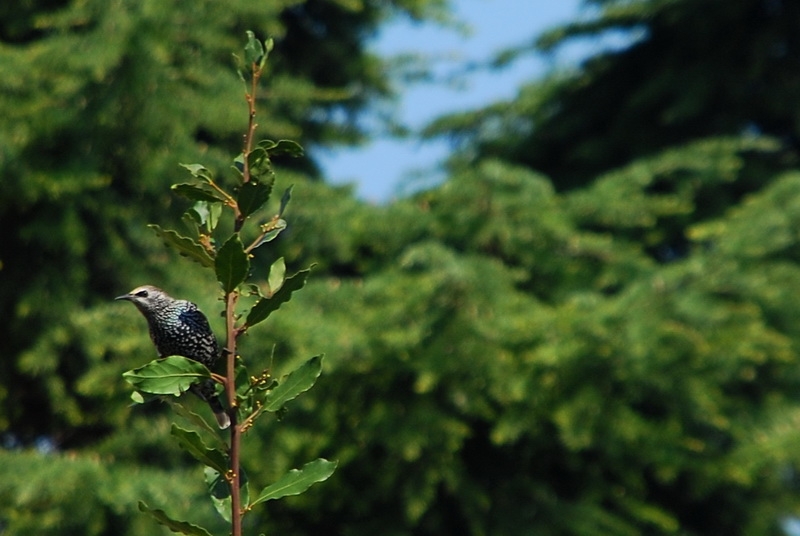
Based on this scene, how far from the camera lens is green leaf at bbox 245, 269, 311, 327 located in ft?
4.35

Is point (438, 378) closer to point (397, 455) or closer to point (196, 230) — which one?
point (397, 455)

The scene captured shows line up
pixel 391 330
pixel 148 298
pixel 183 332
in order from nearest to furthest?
1. pixel 183 332
2. pixel 148 298
3. pixel 391 330

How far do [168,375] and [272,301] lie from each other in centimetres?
12

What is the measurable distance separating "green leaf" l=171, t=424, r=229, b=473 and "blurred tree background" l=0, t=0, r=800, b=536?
→ 2363 mm

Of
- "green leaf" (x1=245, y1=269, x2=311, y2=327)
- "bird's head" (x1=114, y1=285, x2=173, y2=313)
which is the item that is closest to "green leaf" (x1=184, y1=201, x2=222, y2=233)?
"green leaf" (x1=245, y1=269, x2=311, y2=327)

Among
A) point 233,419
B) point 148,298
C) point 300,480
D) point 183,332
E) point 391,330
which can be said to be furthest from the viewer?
point 391,330

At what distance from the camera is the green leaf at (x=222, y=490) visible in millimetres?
1320

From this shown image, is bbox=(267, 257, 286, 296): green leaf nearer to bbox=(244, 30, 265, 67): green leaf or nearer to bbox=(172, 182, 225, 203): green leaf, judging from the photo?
bbox=(172, 182, 225, 203): green leaf

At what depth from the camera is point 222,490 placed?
52.9 inches

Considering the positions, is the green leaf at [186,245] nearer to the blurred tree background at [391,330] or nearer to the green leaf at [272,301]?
the green leaf at [272,301]

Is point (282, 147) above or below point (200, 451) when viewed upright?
above

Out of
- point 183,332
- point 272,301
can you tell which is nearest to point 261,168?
point 272,301

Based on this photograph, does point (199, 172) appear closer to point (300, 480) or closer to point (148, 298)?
point (300, 480)

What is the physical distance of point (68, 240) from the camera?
13.1 ft
